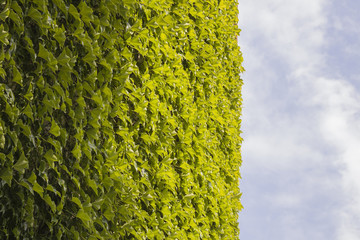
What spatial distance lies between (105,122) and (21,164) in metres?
0.75

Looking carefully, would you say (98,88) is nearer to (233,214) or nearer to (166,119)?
(166,119)

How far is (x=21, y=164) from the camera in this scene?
2.54m

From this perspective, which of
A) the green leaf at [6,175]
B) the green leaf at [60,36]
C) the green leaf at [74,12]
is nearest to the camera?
the green leaf at [6,175]

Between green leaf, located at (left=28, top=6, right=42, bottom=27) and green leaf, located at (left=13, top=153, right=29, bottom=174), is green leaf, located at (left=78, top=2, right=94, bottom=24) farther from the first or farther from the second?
green leaf, located at (left=13, top=153, right=29, bottom=174)

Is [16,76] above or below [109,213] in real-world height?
above

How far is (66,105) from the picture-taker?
290 cm

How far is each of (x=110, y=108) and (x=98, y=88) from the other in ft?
0.51

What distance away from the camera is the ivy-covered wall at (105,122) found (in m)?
2.61

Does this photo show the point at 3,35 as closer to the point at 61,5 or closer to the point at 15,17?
the point at 15,17

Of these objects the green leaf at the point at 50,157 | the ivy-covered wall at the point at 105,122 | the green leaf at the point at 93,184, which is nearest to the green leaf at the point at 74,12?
the ivy-covered wall at the point at 105,122

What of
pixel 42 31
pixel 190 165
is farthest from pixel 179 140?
pixel 42 31

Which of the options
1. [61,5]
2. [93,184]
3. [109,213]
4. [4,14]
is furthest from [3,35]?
[109,213]

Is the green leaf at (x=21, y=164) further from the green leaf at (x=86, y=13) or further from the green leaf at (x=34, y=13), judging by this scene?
the green leaf at (x=86, y=13)

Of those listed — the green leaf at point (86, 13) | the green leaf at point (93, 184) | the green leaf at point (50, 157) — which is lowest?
the green leaf at point (50, 157)
